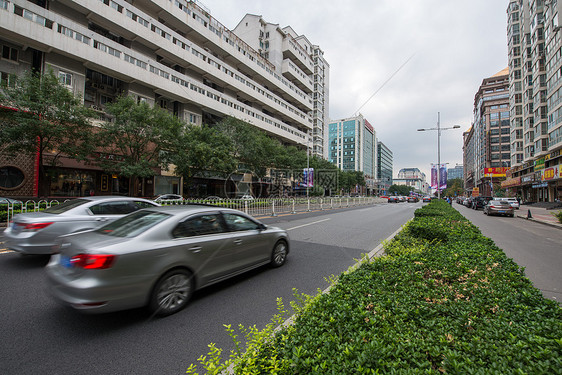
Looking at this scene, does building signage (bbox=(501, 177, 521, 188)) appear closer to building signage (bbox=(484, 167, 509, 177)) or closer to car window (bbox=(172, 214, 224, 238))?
building signage (bbox=(484, 167, 509, 177))

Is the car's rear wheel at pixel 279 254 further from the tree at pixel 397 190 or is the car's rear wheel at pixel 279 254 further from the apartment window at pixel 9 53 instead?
the tree at pixel 397 190

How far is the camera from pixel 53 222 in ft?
16.3

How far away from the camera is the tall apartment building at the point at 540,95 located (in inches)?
1296

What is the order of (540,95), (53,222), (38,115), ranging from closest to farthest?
1. (53,222)
2. (38,115)
3. (540,95)

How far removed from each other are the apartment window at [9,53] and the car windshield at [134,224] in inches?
1052

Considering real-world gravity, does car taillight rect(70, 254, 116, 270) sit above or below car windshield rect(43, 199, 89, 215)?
below

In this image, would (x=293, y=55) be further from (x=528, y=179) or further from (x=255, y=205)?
(x=528, y=179)

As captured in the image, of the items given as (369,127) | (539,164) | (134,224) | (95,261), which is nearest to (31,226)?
(134,224)

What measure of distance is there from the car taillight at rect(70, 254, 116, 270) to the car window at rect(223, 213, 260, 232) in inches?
71.1

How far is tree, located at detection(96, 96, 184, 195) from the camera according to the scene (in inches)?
694

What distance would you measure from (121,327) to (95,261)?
853mm

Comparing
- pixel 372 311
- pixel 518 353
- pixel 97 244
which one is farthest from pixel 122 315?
pixel 518 353

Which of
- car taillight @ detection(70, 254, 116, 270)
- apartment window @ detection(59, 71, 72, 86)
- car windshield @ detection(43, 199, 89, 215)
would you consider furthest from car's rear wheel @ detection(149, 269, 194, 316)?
apartment window @ detection(59, 71, 72, 86)

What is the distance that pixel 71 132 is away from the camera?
48.3 feet
